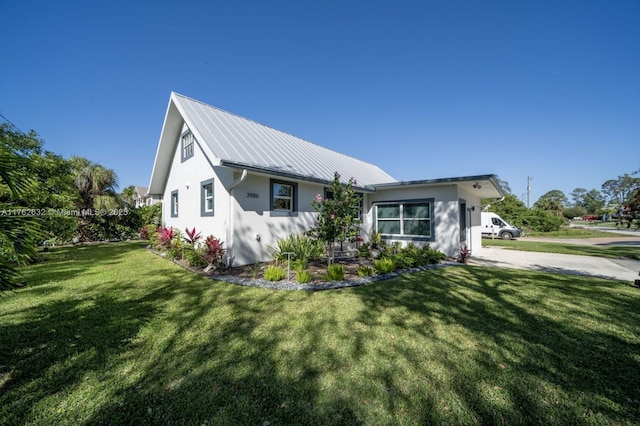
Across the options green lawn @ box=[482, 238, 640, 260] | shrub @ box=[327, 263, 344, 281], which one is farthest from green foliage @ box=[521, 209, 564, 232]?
shrub @ box=[327, 263, 344, 281]

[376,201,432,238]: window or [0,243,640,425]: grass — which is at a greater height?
[376,201,432,238]: window

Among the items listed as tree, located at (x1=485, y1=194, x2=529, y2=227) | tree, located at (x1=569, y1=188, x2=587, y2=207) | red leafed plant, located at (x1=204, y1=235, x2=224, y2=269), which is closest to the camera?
red leafed plant, located at (x1=204, y1=235, x2=224, y2=269)

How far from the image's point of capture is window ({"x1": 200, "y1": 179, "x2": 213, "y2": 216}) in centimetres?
910

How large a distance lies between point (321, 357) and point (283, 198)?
22.7 ft

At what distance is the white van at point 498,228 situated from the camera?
20.3 meters

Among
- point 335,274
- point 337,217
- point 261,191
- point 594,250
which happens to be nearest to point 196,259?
point 261,191

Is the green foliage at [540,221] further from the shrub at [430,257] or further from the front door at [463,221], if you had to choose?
the shrub at [430,257]

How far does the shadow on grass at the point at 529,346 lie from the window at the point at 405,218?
5.16 metres

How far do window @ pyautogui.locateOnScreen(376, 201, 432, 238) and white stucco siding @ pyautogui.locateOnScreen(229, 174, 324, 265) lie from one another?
483 centimetres

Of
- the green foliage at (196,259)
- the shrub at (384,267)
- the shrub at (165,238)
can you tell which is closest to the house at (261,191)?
the green foliage at (196,259)

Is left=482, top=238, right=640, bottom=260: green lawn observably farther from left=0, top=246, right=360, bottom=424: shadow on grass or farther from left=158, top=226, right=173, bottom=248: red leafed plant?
left=158, top=226, right=173, bottom=248: red leafed plant

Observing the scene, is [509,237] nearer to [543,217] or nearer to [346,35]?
[543,217]

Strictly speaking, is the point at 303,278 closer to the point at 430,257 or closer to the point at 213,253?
the point at 213,253

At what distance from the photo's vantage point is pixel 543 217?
25.9 m
